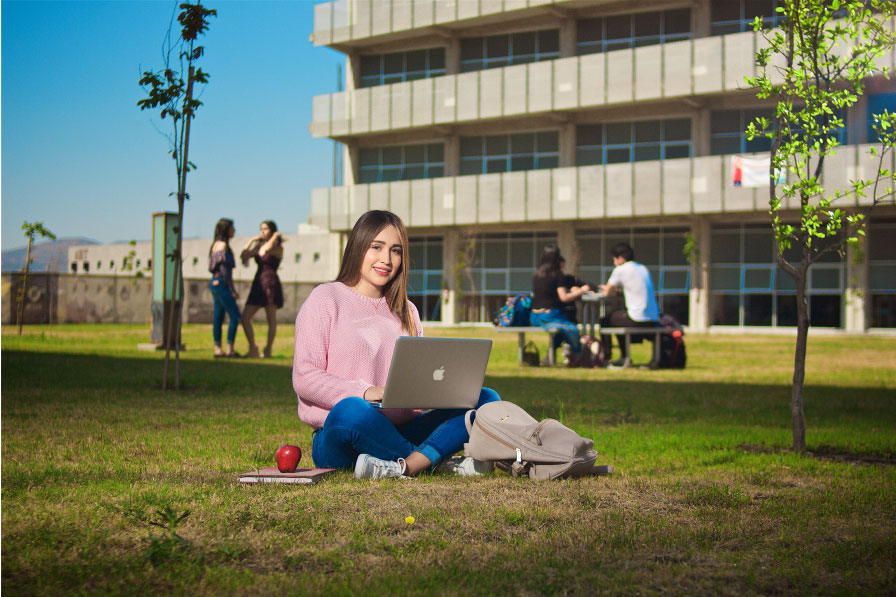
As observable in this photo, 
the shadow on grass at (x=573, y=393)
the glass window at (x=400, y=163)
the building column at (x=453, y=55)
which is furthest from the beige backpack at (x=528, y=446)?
the glass window at (x=400, y=163)

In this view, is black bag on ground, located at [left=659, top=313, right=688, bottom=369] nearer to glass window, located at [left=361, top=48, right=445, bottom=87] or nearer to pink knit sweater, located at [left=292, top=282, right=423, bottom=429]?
pink knit sweater, located at [left=292, top=282, right=423, bottom=429]

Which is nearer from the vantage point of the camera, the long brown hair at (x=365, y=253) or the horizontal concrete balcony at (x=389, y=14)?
the long brown hair at (x=365, y=253)

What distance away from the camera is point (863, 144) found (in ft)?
98.9

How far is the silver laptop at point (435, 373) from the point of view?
4844mm

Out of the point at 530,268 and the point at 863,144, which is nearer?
the point at 863,144

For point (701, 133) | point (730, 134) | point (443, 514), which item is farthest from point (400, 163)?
point (443, 514)

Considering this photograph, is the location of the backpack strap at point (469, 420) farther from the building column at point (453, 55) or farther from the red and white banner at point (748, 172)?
the building column at point (453, 55)

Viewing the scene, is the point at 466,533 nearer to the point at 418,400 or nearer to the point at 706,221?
the point at 418,400

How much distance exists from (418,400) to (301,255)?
2417 inches

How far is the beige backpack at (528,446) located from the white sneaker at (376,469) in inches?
17.0

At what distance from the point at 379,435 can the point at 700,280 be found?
99.3 feet

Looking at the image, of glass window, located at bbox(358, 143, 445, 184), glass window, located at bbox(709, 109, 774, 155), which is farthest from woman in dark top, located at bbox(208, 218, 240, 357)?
glass window, located at bbox(358, 143, 445, 184)

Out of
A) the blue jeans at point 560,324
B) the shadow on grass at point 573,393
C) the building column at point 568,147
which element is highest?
the building column at point 568,147

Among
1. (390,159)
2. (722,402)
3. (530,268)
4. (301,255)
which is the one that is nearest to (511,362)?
(722,402)
